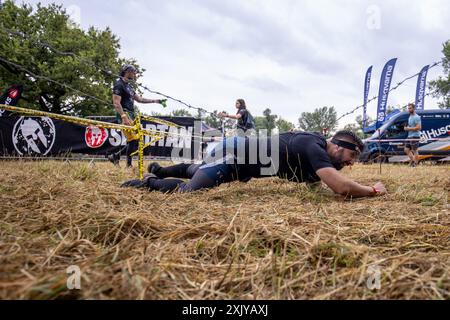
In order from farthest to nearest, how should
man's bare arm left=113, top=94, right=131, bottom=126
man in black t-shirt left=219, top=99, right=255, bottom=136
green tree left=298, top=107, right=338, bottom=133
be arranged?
green tree left=298, top=107, right=338, bottom=133 → man in black t-shirt left=219, top=99, right=255, bottom=136 → man's bare arm left=113, top=94, right=131, bottom=126

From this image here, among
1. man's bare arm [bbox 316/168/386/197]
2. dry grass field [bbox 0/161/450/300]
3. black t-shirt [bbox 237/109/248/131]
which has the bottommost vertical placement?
dry grass field [bbox 0/161/450/300]

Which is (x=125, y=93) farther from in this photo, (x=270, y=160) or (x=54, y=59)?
(x=54, y=59)

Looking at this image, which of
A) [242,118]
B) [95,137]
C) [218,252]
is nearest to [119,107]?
[242,118]

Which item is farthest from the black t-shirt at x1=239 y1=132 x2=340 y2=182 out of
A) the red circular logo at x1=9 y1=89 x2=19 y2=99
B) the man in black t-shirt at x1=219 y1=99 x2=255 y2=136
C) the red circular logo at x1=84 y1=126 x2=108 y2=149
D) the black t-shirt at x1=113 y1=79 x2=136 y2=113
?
the red circular logo at x1=9 y1=89 x2=19 y2=99

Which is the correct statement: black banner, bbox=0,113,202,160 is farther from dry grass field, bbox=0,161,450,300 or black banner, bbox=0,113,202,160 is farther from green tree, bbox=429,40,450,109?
green tree, bbox=429,40,450,109

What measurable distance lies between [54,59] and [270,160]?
21.4 metres

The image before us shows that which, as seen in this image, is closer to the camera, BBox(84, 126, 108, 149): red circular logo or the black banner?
the black banner

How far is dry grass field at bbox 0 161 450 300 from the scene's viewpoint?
70cm

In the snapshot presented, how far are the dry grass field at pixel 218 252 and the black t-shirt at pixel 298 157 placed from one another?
1.63ft

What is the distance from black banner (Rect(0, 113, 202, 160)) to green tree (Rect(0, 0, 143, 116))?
1134 cm

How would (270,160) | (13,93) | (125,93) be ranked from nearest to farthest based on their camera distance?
(270,160), (125,93), (13,93)

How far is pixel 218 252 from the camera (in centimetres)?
99
